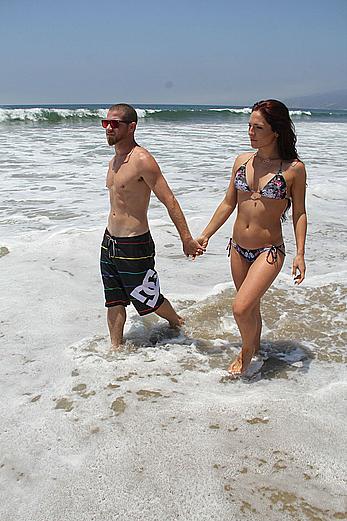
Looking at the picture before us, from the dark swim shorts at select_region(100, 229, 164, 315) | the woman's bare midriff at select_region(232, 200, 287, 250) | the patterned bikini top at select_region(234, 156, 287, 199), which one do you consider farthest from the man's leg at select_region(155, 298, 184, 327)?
the patterned bikini top at select_region(234, 156, 287, 199)

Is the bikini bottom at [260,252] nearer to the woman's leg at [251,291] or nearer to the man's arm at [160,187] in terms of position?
the woman's leg at [251,291]

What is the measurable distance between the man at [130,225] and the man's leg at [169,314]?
0.55ft

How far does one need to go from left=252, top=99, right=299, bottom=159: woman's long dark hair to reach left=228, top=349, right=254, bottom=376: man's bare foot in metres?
1.31

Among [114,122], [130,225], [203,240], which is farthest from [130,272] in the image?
[114,122]

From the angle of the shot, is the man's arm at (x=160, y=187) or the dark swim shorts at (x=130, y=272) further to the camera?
the dark swim shorts at (x=130, y=272)

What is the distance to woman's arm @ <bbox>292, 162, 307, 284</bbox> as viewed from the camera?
3.26 m

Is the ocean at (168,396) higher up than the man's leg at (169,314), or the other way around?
the man's leg at (169,314)

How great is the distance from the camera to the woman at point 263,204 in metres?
3.22

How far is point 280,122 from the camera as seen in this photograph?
3.18 m

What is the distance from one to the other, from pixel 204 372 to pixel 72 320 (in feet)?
4.53

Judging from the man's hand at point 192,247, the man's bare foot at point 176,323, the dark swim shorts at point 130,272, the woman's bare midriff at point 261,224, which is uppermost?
the woman's bare midriff at point 261,224

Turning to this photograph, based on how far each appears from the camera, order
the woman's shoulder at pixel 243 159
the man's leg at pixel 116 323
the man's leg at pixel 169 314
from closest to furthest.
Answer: the woman's shoulder at pixel 243 159 → the man's leg at pixel 116 323 → the man's leg at pixel 169 314

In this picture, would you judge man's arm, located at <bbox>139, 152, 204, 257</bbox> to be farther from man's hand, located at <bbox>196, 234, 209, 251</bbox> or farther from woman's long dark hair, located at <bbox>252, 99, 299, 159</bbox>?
woman's long dark hair, located at <bbox>252, 99, 299, 159</bbox>

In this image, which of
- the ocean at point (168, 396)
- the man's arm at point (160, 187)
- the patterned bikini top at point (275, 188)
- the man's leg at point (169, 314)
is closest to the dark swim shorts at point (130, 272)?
the man's leg at point (169, 314)
